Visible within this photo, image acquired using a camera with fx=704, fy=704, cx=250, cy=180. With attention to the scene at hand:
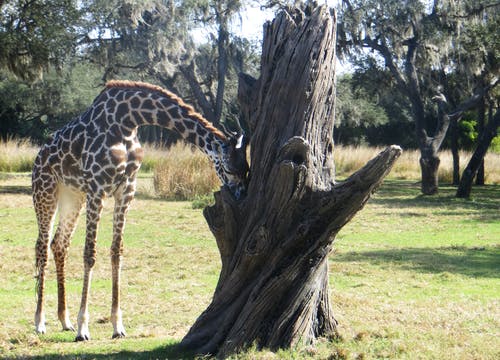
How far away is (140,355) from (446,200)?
1553 cm

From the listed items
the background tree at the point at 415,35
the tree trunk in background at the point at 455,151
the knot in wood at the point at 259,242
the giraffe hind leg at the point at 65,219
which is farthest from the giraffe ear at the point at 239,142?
the tree trunk in background at the point at 455,151

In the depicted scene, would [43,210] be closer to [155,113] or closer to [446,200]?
[155,113]

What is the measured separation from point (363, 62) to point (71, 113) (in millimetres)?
16973

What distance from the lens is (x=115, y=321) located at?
20.0ft

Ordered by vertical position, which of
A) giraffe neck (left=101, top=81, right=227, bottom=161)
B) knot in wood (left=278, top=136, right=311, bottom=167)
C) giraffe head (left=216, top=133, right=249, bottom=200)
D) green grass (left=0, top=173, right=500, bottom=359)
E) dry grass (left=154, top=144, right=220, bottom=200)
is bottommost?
green grass (left=0, top=173, right=500, bottom=359)

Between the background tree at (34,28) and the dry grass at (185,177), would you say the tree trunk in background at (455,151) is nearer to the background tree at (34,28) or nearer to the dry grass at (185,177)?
the dry grass at (185,177)

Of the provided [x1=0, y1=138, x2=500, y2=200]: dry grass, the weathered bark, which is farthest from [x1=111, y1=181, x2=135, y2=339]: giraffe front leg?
the weathered bark

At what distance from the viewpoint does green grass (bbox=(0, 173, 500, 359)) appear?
220 inches

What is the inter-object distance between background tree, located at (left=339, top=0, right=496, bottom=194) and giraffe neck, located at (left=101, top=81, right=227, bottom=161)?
1617 cm

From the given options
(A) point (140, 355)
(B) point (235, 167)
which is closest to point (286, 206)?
(B) point (235, 167)

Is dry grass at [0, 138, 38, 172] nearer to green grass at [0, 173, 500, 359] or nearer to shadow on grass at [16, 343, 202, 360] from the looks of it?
green grass at [0, 173, 500, 359]

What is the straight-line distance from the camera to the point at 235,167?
18.5ft

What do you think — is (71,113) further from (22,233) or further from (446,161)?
(22,233)

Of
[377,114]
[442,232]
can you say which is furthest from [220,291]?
[377,114]
